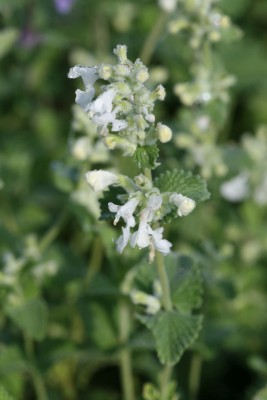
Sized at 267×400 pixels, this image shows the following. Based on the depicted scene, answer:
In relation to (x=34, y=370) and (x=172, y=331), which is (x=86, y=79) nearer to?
(x=172, y=331)

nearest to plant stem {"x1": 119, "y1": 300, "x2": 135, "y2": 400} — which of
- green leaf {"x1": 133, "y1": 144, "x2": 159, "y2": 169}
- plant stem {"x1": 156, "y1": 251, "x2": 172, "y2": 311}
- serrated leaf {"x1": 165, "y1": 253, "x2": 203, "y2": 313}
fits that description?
serrated leaf {"x1": 165, "y1": 253, "x2": 203, "y2": 313}

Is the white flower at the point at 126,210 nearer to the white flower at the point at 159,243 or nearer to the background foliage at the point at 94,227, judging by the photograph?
the white flower at the point at 159,243

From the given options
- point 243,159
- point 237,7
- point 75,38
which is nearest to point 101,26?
point 75,38

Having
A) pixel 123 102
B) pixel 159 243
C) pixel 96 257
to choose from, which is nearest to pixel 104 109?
pixel 123 102

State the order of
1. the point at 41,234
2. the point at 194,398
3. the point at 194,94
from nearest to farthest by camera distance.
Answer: the point at 194,94 → the point at 194,398 → the point at 41,234

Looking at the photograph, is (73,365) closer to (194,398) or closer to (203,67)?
(194,398)

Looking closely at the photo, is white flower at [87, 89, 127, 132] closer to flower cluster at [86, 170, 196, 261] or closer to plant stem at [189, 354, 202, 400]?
flower cluster at [86, 170, 196, 261]

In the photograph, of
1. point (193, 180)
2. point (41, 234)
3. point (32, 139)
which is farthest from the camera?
point (32, 139)
